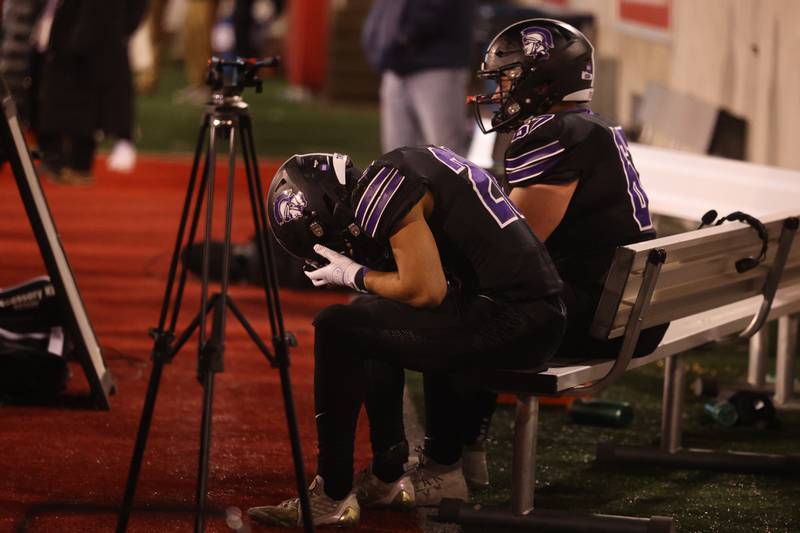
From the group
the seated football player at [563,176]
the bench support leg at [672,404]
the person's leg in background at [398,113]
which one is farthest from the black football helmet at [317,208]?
the person's leg in background at [398,113]

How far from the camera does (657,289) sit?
445 centimetres

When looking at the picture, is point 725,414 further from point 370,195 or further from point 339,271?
point 370,195

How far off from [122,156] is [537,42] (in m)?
7.85

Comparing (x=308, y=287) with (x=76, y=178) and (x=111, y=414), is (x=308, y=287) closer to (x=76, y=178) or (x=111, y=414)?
(x=111, y=414)

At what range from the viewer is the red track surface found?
4.50m

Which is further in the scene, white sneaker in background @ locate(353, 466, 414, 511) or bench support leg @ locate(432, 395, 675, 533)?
white sneaker in background @ locate(353, 466, 414, 511)

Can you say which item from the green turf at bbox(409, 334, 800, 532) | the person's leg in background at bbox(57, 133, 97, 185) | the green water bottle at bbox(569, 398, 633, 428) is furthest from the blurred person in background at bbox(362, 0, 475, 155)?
the green water bottle at bbox(569, 398, 633, 428)

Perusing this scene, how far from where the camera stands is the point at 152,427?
5523 mm

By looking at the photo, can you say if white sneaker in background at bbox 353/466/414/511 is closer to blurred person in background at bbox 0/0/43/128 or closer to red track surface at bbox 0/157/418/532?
red track surface at bbox 0/157/418/532

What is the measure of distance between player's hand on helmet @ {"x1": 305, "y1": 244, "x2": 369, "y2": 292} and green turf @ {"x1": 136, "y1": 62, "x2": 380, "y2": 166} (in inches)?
369

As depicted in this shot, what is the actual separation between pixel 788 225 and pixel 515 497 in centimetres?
142

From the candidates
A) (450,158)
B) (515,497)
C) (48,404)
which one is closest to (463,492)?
(515,497)

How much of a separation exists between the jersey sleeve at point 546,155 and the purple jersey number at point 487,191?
0.70 feet

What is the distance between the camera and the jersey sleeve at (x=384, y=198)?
4.04m
